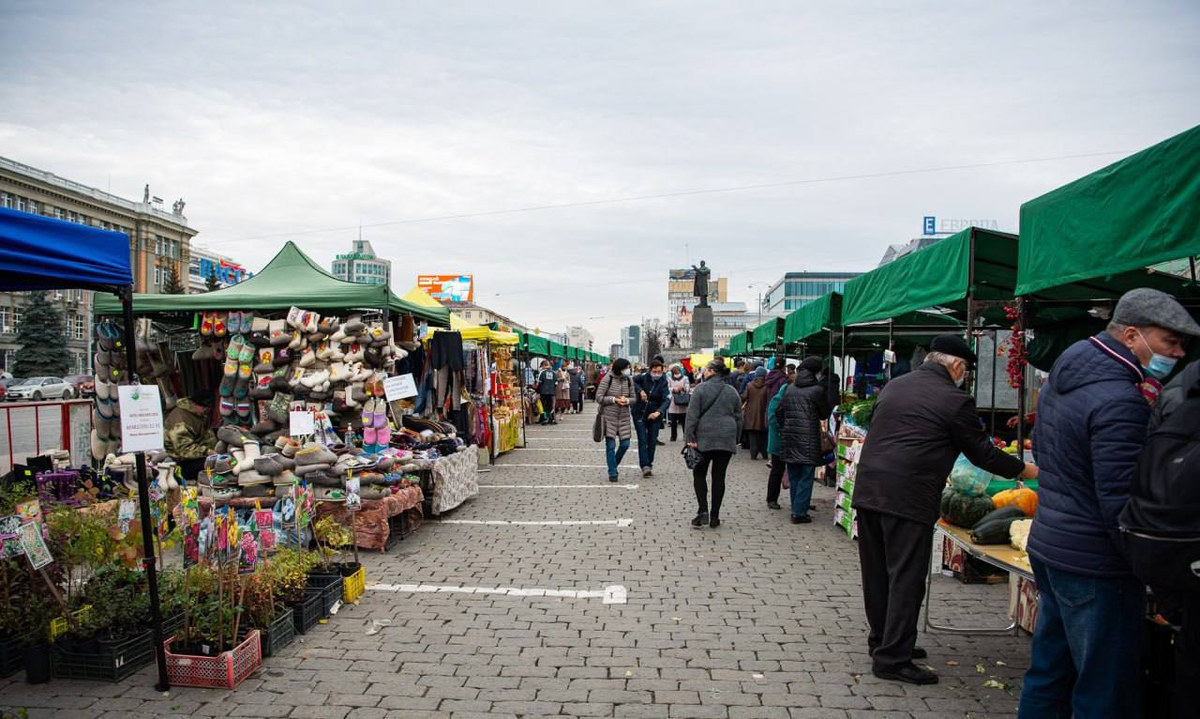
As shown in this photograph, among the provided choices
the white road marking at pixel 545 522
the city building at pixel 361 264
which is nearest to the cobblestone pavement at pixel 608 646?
the white road marking at pixel 545 522

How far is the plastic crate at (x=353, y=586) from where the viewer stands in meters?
5.32

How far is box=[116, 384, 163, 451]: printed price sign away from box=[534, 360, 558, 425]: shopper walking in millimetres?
17654

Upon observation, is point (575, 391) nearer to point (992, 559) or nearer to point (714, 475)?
point (714, 475)

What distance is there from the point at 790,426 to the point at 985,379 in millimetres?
5694

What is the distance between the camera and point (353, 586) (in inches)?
212

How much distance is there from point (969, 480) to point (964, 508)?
0.76 feet

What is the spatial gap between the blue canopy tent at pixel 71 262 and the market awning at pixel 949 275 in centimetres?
548

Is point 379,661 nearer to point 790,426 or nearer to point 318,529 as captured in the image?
point 318,529

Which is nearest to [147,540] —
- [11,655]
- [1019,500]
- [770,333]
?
[11,655]

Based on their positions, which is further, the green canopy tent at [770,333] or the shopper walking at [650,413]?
the green canopy tent at [770,333]

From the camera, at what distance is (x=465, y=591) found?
5.62m

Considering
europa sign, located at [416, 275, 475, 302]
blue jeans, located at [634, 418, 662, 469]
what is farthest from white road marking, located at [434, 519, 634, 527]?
europa sign, located at [416, 275, 475, 302]

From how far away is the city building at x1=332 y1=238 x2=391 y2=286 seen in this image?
103 m

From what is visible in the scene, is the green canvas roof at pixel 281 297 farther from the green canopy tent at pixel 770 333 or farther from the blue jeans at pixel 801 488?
the green canopy tent at pixel 770 333
